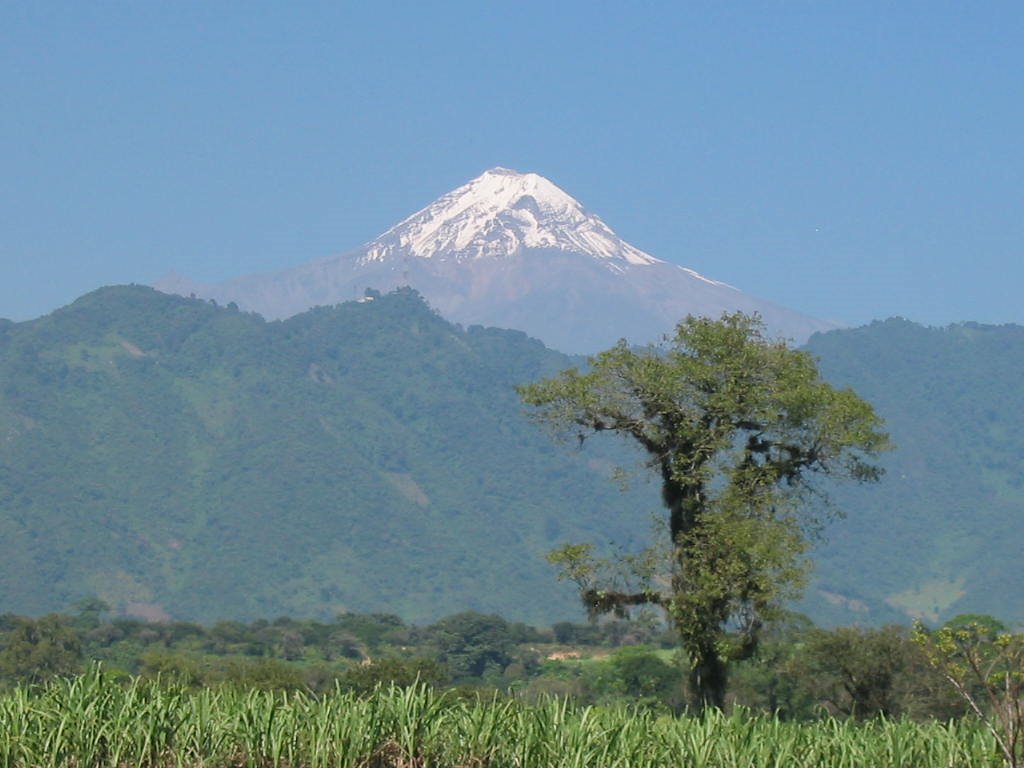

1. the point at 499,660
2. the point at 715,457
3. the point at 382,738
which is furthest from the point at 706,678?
the point at 499,660

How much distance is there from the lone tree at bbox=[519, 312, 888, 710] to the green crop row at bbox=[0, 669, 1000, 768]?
603 inches

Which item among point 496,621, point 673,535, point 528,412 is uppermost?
point 528,412

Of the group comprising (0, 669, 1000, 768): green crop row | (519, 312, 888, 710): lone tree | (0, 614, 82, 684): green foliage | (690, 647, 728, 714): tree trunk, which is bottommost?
(0, 614, 82, 684): green foliage

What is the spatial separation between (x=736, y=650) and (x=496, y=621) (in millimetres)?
125496

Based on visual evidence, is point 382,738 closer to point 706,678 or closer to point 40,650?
point 706,678

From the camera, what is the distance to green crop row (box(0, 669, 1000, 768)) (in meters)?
16.0

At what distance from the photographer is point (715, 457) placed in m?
34.7

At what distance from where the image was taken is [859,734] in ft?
59.2

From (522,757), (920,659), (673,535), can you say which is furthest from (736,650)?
(920,659)

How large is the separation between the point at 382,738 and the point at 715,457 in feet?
62.4

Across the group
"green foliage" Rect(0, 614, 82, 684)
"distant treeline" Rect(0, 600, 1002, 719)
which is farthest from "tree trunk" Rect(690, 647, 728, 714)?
"green foliage" Rect(0, 614, 82, 684)

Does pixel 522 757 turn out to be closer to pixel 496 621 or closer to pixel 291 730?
pixel 291 730

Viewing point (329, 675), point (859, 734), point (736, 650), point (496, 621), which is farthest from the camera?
point (496, 621)

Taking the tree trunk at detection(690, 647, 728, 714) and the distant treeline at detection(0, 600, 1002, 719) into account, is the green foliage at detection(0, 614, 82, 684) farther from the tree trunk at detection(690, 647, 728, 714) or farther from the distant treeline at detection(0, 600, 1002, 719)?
the tree trunk at detection(690, 647, 728, 714)
